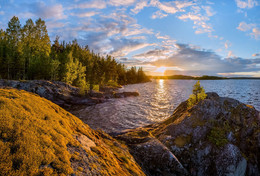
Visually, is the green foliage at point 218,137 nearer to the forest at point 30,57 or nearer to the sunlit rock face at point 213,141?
the sunlit rock face at point 213,141

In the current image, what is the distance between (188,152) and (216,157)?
201 cm

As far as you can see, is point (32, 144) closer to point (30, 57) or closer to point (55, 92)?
point (55, 92)

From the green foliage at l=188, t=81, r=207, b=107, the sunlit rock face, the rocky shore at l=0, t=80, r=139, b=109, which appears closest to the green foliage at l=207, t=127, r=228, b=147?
the sunlit rock face

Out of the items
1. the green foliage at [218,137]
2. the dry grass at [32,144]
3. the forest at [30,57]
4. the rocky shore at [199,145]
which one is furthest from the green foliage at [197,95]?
the forest at [30,57]

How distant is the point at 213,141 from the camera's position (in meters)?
11.2

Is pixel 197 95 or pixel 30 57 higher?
pixel 30 57

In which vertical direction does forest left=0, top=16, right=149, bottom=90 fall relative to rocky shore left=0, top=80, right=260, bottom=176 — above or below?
above

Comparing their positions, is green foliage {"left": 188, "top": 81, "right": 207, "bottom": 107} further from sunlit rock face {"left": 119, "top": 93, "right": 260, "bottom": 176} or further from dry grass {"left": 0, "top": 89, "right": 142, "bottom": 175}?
dry grass {"left": 0, "top": 89, "right": 142, "bottom": 175}

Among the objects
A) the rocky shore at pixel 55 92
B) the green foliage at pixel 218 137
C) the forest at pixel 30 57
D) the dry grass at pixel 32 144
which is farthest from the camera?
the forest at pixel 30 57

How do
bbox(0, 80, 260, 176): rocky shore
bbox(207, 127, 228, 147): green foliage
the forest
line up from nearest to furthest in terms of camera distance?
bbox(0, 80, 260, 176): rocky shore
bbox(207, 127, 228, 147): green foliage
the forest

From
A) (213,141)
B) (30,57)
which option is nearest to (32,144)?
(213,141)

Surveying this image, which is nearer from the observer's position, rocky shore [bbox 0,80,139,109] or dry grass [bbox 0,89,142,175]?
dry grass [bbox 0,89,142,175]

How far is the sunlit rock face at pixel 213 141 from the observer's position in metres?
10.1

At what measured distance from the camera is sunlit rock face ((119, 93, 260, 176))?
10102mm
